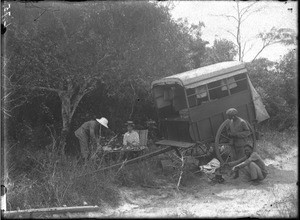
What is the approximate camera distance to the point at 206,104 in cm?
920

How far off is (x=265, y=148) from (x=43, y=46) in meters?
7.77

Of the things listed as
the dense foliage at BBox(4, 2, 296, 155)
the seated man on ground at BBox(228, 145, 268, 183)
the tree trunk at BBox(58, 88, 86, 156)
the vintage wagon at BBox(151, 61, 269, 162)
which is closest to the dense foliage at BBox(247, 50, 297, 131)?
the dense foliage at BBox(4, 2, 296, 155)

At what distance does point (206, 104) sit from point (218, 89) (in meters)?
1.12

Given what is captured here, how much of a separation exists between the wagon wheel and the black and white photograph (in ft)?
0.11

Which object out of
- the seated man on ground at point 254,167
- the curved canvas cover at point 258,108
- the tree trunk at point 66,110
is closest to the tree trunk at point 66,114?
the tree trunk at point 66,110

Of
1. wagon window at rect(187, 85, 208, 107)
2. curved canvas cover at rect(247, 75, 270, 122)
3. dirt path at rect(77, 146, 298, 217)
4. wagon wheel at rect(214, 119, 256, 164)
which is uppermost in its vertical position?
wagon window at rect(187, 85, 208, 107)

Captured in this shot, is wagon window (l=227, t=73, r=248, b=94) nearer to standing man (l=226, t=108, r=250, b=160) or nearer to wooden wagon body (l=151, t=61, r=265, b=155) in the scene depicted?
wooden wagon body (l=151, t=61, r=265, b=155)

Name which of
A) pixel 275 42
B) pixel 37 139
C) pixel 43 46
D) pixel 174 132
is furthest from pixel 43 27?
pixel 275 42

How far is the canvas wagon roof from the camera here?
893cm

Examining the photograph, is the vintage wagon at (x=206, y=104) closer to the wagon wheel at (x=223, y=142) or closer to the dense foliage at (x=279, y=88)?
the wagon wheel at (x=223, y=142)

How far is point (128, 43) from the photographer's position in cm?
1091

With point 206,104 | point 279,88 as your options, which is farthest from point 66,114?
point 279,88

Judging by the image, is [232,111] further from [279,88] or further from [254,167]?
[279,88]

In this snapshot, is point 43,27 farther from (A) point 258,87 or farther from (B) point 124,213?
(A) point 258,87
